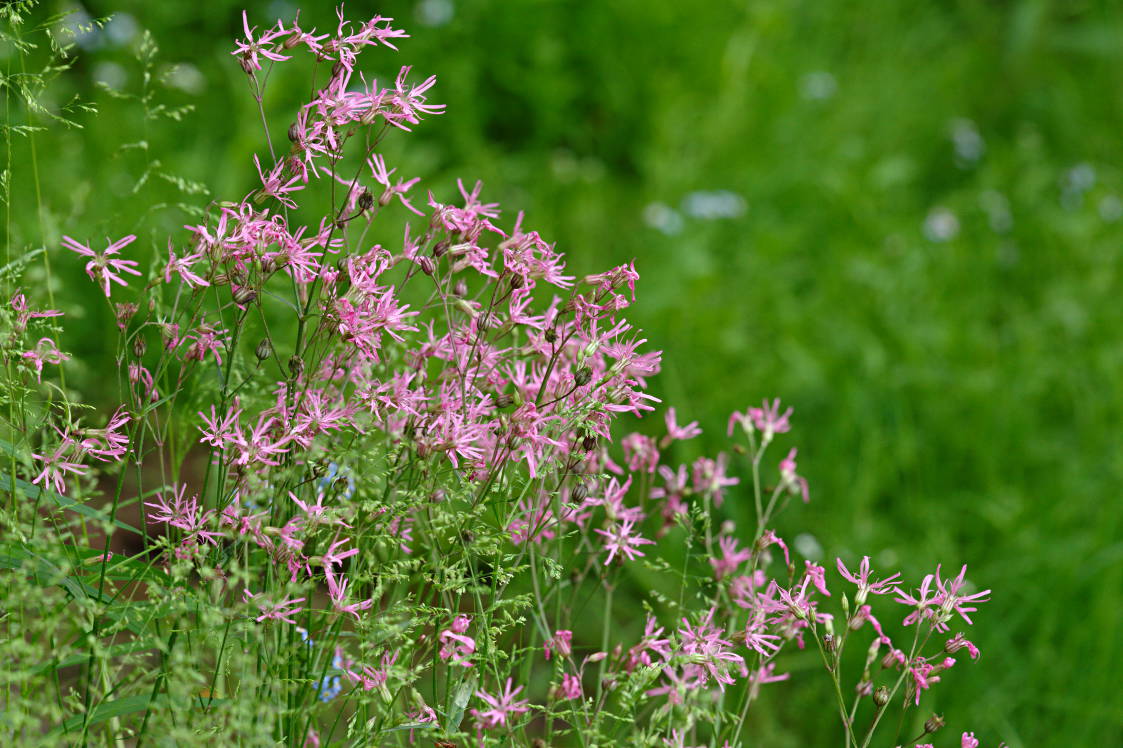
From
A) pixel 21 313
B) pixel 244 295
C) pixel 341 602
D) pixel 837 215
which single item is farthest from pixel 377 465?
pixel 837 215

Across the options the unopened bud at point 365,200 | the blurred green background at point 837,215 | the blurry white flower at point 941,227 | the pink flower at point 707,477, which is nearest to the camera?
the unopened bud at point 365,200

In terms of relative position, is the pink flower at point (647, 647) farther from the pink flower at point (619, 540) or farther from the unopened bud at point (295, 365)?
the unopened bud at point (295, 365)

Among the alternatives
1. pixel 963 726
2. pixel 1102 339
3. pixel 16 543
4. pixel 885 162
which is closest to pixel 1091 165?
pixel 885 162

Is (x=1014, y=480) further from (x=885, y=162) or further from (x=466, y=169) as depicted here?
(x=466, y=169)

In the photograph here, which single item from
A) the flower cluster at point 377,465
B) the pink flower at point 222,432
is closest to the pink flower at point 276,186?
the flower cluster at point 377,465

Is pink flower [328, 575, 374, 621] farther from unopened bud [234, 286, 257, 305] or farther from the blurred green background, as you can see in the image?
the blurred green background

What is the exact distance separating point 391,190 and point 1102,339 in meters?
2.99

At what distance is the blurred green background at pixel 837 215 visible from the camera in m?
2.83

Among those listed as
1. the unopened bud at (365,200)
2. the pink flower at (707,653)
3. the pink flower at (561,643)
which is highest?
the unopened bud at (365,200)

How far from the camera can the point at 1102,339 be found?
3609mm

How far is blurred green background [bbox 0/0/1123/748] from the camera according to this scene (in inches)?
111

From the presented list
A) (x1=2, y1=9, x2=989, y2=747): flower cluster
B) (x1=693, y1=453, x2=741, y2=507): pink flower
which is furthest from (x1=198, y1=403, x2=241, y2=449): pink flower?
(x1=693, y1=453, x2=741, y2=507): pink flower

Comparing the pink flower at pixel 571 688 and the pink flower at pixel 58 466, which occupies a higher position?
the pink flower at pixel 58 466

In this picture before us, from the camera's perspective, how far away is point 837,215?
13.8 ft
